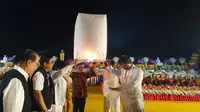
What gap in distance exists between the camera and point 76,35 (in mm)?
3957

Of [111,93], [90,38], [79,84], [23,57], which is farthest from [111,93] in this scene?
[23,57]

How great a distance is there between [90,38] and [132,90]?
1063mm

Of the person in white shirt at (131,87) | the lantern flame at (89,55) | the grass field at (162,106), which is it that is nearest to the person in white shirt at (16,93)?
the person in white shirt at (131,87)

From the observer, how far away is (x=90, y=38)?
3.86m

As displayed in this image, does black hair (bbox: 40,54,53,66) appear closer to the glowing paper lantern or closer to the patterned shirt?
the glowing paper lantern

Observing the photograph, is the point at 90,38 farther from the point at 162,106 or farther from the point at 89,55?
the point at 162,106

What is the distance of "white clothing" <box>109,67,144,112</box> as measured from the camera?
3278 mm

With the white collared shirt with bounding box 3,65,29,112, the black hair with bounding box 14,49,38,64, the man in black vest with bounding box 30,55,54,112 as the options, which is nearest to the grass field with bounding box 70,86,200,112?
the man in black vest with bounding box 30,55,54,112

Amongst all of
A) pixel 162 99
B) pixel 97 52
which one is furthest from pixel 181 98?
pixel 97 52

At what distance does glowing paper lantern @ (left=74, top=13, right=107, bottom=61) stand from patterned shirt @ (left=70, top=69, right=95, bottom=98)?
61 centimetres

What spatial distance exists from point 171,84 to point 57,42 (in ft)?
32.6

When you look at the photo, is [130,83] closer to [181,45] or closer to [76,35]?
[76,35]

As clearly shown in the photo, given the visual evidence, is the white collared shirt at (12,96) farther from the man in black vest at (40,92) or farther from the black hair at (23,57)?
the man in black vest at (40,92)

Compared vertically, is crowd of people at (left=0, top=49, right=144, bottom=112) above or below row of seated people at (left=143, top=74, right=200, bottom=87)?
above
